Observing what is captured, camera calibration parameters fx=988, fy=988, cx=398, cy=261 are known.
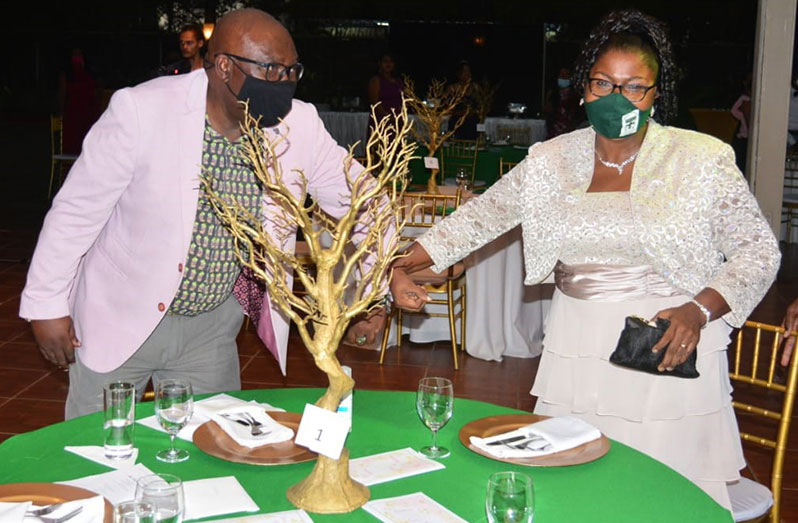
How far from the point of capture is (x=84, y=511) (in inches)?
70.1

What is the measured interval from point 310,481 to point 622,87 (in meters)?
1.35

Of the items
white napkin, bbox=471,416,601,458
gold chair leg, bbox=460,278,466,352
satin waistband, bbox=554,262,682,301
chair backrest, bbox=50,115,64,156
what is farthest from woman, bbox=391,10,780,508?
chair backrest, bbox=50,115,64,156

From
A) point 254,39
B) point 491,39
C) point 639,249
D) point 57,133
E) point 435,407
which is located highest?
point 491,39

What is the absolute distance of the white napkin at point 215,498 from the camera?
1.86m

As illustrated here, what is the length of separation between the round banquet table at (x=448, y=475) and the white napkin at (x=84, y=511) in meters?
0.21

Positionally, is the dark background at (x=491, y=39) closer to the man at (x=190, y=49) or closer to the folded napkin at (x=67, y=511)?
the man at (x=190, y=49)

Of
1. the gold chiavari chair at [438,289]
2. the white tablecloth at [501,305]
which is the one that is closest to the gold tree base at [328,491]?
the gold chiavari chair at [438,289]

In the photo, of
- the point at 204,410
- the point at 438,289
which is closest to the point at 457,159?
the point at 438,289

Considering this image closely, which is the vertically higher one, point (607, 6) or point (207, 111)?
point (607, 6)

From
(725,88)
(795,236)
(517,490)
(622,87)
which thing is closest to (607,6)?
(725,88)

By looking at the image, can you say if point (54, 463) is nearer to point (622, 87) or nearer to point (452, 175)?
point (622, 87)

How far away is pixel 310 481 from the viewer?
1916 millimetres

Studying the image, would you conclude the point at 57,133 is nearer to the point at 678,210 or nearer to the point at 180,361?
the point at 180,361

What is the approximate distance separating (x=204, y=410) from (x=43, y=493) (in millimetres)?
540
